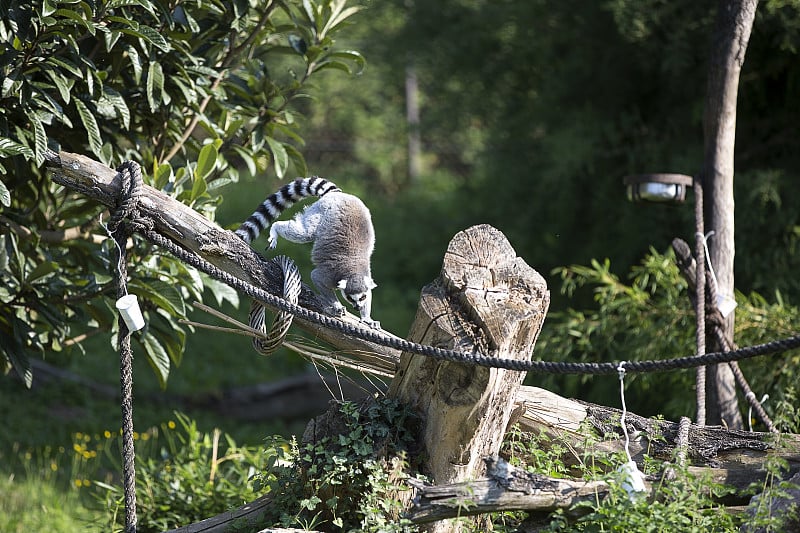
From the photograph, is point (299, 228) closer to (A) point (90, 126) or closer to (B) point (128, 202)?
(B) point (128, 202)

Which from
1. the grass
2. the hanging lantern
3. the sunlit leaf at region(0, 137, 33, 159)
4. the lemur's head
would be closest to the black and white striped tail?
the lemur's head

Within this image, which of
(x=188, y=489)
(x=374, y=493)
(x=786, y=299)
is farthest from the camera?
(x=786, y=299)

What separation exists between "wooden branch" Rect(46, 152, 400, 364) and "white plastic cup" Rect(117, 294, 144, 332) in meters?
0.25

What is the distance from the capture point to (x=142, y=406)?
20.1ft

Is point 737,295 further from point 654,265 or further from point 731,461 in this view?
point 731,461

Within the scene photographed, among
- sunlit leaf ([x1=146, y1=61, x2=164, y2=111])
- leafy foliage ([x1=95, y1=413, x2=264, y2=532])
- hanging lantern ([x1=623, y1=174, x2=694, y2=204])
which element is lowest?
leafy foliage ([x1=95, y1=413, x2=264, y2=532])

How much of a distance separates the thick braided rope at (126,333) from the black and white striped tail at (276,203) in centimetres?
37

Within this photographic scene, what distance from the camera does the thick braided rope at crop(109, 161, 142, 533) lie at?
7.38 ft

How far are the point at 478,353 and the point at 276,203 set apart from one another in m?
0.93

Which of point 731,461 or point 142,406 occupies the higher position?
point 731,461

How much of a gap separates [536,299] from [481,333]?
0.60 ft

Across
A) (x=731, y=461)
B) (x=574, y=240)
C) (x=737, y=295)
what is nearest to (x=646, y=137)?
(x=574, y=240)

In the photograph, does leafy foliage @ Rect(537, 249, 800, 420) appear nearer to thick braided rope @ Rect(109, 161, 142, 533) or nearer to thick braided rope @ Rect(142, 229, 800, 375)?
thick braided rope @ Rect(142, 229, 800, 375)

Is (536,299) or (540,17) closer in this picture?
(536,299)
